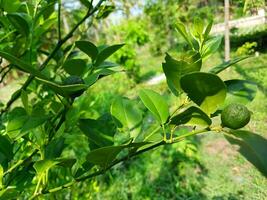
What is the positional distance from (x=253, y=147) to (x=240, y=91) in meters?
0.14

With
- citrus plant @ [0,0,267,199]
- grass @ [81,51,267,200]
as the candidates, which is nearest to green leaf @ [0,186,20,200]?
citrus plant @ [0,0,267,199]

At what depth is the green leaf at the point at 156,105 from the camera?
19.4 inches

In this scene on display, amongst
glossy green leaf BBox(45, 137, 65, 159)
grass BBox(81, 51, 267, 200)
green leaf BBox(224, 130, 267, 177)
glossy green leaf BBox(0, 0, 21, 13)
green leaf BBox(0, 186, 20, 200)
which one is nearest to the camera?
green leaf BBox(224, 130, 267, 177)

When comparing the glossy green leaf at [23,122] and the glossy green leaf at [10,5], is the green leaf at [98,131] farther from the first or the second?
the glossy green leaf at [10,5]

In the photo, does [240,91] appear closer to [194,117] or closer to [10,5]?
[194,117]

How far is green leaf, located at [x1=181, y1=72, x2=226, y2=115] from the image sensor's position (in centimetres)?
39

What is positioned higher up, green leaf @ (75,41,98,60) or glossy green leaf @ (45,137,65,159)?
green leaf @ (75,41,98,60)

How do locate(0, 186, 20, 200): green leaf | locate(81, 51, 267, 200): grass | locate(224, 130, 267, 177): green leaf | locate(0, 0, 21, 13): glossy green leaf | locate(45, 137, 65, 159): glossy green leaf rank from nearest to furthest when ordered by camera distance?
locate(224, 130, 267, 177): green leaf, locate(0, 186, 20, 200): green leaf, locate(45, 137, 65, 159): glossy green leaf, locate(0, 0, 21, 13): glossy green leaf, locate(81, 51, 267, 200): grass

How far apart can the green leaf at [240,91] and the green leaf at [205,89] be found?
0.22ft

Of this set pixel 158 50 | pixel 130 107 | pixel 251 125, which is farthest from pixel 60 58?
pixel 158 50

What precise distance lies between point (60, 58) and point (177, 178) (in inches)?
68.8

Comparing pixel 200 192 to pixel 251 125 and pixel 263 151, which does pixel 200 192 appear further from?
pixel 263 151

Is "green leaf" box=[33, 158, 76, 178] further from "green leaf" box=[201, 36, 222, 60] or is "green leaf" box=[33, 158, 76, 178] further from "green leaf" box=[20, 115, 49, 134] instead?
"green leaf" box=[201, 36, 222, 60]

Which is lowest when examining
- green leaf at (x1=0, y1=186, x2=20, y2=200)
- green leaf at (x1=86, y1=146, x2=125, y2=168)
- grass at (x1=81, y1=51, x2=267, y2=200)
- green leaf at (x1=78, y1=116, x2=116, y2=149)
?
grass at (x1=81, y1=51, x2=267, y2=200)
